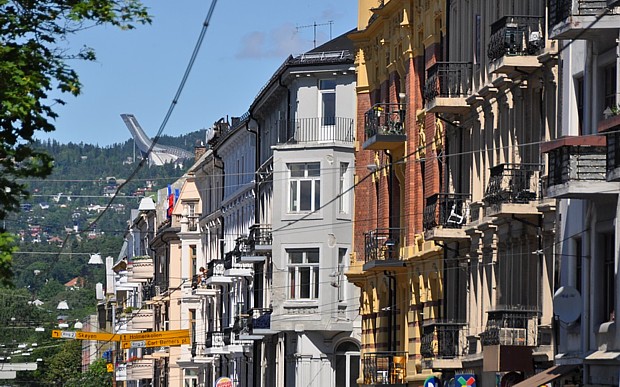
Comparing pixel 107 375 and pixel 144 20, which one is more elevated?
pixel 144 20

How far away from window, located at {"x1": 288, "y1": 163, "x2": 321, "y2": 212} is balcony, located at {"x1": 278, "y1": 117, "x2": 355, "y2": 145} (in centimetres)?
97

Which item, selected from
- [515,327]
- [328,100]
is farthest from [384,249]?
[328,100]

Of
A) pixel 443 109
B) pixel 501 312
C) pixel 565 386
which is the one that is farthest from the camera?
pixel 443 109

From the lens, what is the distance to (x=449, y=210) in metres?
46.6

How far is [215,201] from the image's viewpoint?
97.3 meters

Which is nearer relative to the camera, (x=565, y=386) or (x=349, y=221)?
(x=565, y=386)

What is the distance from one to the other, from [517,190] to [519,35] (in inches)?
126

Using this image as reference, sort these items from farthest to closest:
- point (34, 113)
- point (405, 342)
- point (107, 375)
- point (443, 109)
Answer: point (107, 375) → point (405, 342) → point (443, 109) → point (34, 113)

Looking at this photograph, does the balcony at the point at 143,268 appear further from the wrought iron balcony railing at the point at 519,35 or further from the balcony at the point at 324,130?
the wrought iron balcony railing at the point at 519,35

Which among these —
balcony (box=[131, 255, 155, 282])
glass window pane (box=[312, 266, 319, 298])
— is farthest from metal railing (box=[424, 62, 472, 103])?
balcony (box=[131, 255, 155, 282])

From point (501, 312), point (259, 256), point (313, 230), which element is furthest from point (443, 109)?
point (259, 256)

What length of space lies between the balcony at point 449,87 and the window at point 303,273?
70.8 feet

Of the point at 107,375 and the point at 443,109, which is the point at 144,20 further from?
the point at 107,375

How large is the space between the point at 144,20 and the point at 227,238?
6215cm
